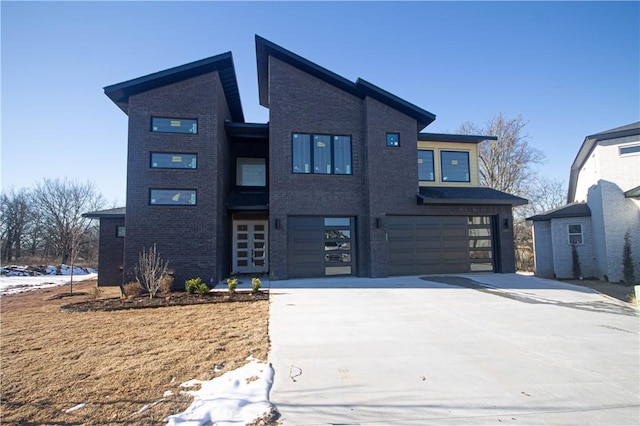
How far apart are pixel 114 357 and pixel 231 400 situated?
7.71 feet

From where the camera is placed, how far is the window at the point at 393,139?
13070 millimetres

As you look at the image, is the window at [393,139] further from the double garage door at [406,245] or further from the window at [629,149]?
the window at [629,149]

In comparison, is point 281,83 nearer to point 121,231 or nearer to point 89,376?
point 121,231

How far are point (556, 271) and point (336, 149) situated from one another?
38.4 feet

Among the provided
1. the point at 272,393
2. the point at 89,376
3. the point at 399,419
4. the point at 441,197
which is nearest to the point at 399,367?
the point at 399,419

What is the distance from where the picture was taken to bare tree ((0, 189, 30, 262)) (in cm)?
3128

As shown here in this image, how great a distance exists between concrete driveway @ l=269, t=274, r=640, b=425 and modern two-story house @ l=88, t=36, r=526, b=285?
454 centimetres

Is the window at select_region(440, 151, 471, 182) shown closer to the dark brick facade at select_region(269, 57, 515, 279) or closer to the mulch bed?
the dark brick facade at select_region(269, 57, 515, 279)

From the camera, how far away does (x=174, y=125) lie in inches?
461

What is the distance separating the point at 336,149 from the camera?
12938 millimetres

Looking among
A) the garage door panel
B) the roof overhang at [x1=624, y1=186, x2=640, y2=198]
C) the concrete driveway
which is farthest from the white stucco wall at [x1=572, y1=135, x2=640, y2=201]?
the concrete driveway

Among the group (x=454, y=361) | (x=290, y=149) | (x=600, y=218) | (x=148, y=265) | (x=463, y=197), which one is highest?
(x=290, y=149)

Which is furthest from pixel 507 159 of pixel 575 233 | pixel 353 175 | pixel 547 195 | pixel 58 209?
pixel 58 209

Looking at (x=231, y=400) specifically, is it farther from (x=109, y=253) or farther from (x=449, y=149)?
(x=449, y=149)
